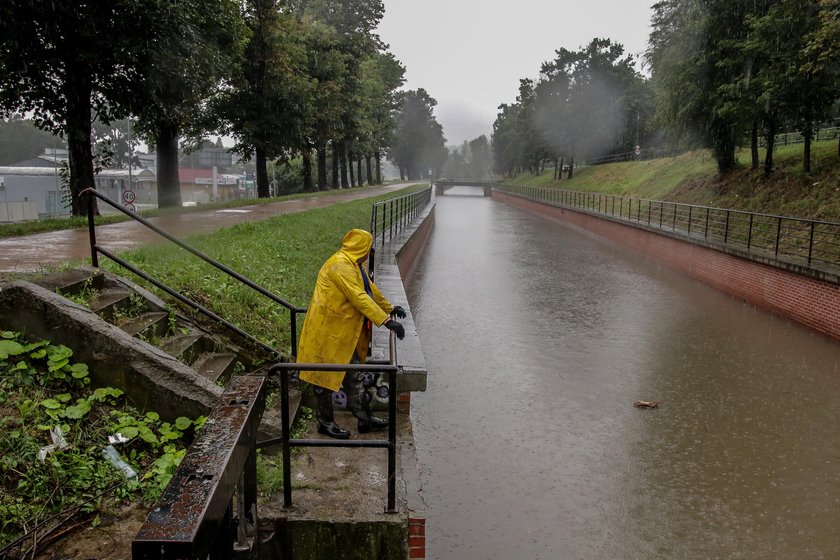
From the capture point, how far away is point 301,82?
25.9 m

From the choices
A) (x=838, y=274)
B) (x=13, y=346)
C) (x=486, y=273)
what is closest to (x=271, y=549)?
(x=13, y=346)

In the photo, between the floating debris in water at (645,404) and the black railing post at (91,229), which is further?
the floating debris in water at (645,404)

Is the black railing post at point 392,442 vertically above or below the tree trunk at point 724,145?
below

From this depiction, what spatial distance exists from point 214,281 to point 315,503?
12.0 feet

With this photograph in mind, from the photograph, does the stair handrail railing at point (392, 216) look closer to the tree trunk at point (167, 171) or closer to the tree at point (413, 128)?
the tree trunk at point (167, 171)

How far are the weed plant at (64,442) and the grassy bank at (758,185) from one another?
15612mm

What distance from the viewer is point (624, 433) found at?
6.34 metres

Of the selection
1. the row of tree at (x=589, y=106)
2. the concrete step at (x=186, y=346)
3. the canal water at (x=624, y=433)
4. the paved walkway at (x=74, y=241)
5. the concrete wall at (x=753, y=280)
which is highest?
the row of tree at (x=589, y=106)

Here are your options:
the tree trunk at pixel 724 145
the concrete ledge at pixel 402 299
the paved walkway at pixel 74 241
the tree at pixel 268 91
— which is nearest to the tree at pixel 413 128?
the tree at pixel 268 91

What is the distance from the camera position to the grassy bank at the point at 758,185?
53.9ft

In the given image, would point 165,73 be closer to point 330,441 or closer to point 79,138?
point 79,138

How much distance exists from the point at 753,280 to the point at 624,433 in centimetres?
829

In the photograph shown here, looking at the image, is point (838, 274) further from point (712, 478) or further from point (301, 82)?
point (301, 82)

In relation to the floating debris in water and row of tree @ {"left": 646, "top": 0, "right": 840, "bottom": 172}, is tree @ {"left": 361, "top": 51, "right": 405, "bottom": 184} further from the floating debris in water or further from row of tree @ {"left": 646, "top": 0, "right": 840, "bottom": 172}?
the floating debris in water
